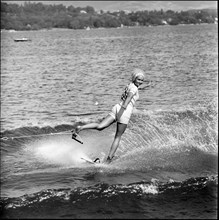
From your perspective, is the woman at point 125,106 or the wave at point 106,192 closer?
the wave at point 106,192

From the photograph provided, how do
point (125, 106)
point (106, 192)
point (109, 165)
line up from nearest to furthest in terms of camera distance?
1. point (106, 192)
2. point (125, 106)
3. point (109, 165)

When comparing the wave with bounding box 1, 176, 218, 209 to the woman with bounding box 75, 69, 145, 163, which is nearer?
the wave with bounding box 1, 176, 218, 209

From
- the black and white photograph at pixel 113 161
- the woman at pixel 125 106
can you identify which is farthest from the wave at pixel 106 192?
the woman at pixel 125 106

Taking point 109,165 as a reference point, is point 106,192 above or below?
below

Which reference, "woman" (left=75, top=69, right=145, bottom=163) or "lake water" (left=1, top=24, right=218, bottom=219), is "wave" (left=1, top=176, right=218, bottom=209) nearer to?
"lake water" (left=1, top=24, right=218, bottom=219)

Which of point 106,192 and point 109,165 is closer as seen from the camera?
point 106,192

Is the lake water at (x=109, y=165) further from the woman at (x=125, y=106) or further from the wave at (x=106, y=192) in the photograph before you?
the woman at (x=125, y=106)

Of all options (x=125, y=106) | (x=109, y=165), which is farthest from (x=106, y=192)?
(x=125, y=106)

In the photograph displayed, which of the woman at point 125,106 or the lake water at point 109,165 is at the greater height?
the woman at point 125,106

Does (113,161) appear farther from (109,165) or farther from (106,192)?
(106,192)

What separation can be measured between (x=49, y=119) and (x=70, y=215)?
1198cm

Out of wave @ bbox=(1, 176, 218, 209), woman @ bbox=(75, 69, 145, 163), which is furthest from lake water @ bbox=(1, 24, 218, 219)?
woman @ bbox=(75, 69, 145, 163)

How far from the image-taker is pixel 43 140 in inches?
566

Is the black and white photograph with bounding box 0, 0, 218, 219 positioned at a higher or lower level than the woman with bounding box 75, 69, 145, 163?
lower
